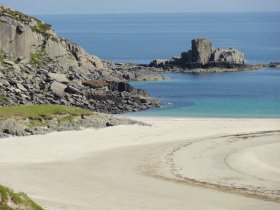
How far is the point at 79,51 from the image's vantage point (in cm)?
9456

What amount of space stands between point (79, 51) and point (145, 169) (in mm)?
56941

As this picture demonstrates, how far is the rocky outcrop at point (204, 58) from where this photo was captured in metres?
125

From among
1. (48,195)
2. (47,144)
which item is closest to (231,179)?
(48,195)

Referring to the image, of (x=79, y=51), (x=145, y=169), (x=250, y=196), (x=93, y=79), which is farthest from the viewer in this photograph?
(x=79, y=51)

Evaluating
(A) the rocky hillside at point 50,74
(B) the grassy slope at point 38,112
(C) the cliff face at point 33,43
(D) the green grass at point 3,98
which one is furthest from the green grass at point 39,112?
(C) the cliff face at point 33,43

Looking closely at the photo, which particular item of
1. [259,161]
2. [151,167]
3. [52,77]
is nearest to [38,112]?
[151,167]

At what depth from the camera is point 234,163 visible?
4156cm

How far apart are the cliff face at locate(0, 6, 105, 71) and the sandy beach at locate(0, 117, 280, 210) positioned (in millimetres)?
31051

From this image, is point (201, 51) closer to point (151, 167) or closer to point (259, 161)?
point (259, 161)

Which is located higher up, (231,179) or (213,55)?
(213,55)

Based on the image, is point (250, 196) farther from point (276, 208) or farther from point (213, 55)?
point (213, 55)

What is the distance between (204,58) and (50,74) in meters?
54.2

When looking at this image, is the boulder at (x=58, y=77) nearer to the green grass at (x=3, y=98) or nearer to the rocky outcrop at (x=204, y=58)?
the green grass at (x=3, y=98)

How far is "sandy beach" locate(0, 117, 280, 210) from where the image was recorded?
101ft
